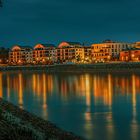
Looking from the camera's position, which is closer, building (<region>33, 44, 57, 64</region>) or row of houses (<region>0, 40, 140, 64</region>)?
row of houses (<region>0, 40, 140, 64</region>)

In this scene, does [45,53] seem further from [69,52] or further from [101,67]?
[101,67]

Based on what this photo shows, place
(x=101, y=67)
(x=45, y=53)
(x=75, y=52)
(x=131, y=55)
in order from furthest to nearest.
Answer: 1. (x=45, y=53)
2. (x=75, y=52)
3. (x=131, y=55)
4. (x=101, y=67)

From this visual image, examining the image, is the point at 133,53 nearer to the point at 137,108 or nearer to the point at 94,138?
the point at 137,108

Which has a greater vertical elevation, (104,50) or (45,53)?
(104,50)

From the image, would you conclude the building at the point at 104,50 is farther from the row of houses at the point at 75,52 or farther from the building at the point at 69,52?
the building at the point at 69,52

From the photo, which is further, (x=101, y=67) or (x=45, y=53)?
(x=45, y=53)

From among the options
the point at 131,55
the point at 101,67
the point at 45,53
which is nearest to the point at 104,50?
the point at 45,53

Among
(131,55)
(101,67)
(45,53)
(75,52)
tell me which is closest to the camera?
(101,67)

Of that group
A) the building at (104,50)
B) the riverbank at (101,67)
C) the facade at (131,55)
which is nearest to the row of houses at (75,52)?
the building at (104,50)

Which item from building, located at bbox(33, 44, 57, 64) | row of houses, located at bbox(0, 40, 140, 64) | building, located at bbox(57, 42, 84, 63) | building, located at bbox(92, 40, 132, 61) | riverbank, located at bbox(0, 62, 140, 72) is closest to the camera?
riverbank, located at bbox(0, 62, 140, 72)

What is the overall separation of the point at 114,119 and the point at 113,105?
668 cm

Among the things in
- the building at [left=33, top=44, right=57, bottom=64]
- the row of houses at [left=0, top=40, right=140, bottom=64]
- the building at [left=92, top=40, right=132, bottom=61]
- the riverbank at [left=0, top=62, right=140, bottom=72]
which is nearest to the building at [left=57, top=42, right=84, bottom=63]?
the row of houses at [left=0, top=40, right=140, bottom=64]

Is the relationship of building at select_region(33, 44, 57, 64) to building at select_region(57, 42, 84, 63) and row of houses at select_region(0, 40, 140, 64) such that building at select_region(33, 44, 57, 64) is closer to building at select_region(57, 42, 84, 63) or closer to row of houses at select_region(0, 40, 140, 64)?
row of houses at select_region(0, 40, 140, 64)

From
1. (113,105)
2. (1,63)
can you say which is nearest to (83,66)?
(1,63)
